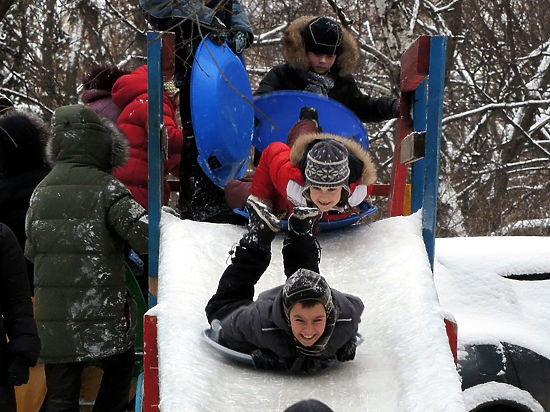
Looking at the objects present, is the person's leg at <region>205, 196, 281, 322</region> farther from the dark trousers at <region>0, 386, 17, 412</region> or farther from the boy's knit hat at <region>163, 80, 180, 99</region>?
the boy's knit hat at <region>163, 80, 180, 99</region>

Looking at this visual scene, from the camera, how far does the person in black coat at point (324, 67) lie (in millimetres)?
4918

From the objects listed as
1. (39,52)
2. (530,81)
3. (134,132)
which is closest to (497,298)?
(134,132)

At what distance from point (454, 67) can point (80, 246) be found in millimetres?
7851

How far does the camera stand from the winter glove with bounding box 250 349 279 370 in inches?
126

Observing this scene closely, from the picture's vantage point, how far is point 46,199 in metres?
4.02

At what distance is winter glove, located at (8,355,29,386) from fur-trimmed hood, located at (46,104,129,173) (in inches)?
38.3

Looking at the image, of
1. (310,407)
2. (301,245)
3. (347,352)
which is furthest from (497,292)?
(310,407)

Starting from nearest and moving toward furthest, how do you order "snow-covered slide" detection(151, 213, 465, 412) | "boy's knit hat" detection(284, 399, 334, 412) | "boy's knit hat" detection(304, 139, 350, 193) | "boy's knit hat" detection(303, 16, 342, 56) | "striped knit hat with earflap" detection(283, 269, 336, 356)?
"boy's knit hat" detection(284, 399, 334, 412) < "snow-covered slide" detection(151, 213, 465, 412) < "striped knit hat with earflap" detection(283, 269, 336, 356) < "boy's knit hat" detection(304, 139, 350, 193) < "boy's knit hat" detection(303, 16, 342, 56)

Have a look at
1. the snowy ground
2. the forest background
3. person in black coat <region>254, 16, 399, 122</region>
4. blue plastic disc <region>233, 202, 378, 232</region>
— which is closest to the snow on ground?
the snowy ground

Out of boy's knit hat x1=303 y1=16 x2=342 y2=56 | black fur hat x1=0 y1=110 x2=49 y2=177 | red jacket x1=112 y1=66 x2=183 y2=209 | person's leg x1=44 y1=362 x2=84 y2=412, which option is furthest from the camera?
boy's knit hat x1=303 y1=16 x2=342 y2=56

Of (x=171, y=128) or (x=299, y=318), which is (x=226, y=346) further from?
(x=171, y=128)

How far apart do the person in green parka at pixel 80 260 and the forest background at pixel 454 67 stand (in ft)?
13.9

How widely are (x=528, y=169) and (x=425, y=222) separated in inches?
235

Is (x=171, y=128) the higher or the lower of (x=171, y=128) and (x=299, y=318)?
the higher
